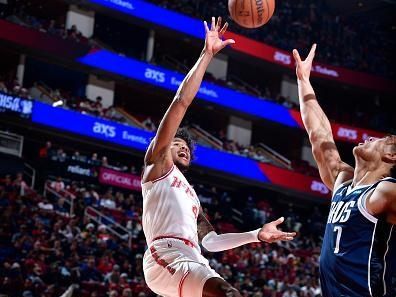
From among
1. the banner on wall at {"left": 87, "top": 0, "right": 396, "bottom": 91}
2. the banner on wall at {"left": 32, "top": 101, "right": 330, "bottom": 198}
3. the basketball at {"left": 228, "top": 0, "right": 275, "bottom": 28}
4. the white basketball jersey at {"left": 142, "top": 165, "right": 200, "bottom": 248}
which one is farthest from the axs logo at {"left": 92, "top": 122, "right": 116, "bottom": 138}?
the white basketball jersey at {"left": 142, "top": 165, "right": 200, "bottom": 248}

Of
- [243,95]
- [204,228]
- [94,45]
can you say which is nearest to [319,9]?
[243,95]

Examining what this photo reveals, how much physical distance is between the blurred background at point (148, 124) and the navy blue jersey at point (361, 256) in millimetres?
9186

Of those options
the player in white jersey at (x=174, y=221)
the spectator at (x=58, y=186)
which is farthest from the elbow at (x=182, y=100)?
the spectator at (x=58, y=186)

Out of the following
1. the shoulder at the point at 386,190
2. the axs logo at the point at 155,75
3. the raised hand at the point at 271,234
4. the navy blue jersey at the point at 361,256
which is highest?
the shoulder at the point at 386,190

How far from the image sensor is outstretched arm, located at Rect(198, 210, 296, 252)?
4855mm

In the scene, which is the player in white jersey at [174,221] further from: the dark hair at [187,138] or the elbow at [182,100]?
the dark hair at [187,138]

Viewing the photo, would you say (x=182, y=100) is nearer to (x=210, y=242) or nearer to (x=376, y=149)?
(x=210, y=242)

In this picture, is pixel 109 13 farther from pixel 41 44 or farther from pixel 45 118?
pixel 45 118

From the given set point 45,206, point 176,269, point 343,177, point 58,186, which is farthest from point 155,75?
point 343,177

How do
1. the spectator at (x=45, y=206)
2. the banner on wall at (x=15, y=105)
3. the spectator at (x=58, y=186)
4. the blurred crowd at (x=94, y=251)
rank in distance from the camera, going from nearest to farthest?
the blurred crowd at (x=94, y=251) → the spectator at (x=45, y=206) → the spectator at (x=58, y=186) → the banner on wall at (x=15, y=105)

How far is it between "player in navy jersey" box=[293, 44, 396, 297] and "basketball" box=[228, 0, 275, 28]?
288 centimetres

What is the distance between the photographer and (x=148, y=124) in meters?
25.7

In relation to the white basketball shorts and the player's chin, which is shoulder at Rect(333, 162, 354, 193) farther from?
the player's chin

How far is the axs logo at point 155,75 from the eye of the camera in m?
25.7
